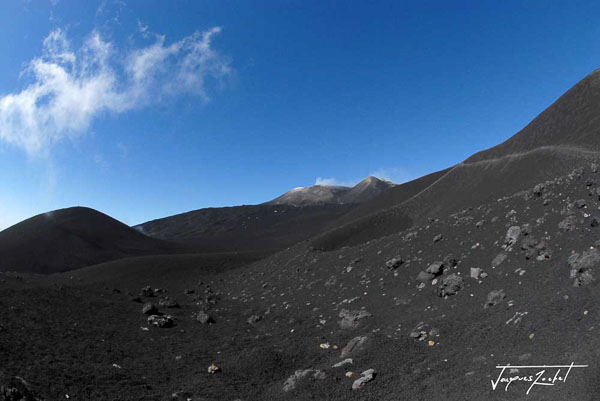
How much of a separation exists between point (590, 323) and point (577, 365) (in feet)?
4.05

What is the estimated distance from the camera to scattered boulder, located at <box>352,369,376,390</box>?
22.0 ft

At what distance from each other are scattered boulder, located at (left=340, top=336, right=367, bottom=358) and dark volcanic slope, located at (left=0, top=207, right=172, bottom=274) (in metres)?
42.5

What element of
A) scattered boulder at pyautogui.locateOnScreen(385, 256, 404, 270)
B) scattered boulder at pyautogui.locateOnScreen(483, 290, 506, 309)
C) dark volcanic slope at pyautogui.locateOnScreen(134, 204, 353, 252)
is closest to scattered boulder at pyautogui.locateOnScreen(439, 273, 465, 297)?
scattered boulder at pyautogui.locateOnScreen(483, 290, 506, 309)

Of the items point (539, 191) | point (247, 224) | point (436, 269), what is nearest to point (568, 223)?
point (436, 269)

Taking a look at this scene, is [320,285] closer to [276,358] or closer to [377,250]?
[377,250]

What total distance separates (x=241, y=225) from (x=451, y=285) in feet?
267

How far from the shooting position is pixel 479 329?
7.41m

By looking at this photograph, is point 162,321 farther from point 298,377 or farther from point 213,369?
point 298,377

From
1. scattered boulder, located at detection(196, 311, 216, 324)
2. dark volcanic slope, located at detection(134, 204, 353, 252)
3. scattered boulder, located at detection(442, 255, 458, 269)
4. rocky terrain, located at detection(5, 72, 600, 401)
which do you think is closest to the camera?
rocky terrain, located at detection(5, 72, 600, 401)

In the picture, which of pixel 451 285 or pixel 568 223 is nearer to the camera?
pixel 568 223

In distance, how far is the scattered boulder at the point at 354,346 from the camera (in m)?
Result: 8.31

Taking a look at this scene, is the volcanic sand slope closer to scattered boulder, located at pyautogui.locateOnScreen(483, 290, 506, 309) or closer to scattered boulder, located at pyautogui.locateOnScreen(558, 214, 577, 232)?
scattered boulder, located at pyautogui.locateOnScreen(558, 214, 577, 232)

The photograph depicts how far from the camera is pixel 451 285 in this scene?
9.59 metres

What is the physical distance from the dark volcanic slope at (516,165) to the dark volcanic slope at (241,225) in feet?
105
